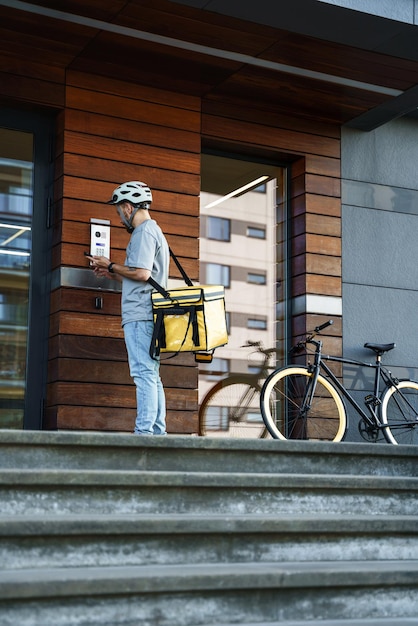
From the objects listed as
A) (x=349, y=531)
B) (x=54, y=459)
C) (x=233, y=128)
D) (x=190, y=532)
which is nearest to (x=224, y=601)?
(x=190, y=532)

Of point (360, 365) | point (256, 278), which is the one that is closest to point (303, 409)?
point (360, 365)

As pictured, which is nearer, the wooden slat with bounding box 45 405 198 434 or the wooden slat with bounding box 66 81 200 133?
the wooden slat with bounding box 45 405 198 434

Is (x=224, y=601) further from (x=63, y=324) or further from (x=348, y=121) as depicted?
(x=348, y=121)

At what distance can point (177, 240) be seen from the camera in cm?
738

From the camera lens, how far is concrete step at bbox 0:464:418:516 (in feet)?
13.2

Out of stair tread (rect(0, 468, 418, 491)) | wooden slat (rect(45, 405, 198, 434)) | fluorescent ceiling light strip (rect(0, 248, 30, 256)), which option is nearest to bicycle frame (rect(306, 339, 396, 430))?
wooden slat (rect(45, 405, 198, 434))

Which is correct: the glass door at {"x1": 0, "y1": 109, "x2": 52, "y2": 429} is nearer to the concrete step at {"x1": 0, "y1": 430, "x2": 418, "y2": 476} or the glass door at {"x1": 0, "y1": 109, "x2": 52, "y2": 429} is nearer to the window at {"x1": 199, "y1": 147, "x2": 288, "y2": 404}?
the window at {"x1": 199, "y1": 147, "x2": 288, "y2": 404}

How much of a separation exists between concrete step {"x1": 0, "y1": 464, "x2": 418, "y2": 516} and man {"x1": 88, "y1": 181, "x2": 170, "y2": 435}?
140cm

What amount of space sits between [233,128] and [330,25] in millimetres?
1637

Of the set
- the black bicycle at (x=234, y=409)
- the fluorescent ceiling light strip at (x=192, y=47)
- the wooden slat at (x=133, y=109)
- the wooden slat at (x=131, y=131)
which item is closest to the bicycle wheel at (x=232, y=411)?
the black bicycle at (x=234, y=409)

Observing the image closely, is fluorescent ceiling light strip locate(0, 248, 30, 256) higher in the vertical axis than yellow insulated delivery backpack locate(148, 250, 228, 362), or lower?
higher

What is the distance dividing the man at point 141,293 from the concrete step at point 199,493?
1.40 metres

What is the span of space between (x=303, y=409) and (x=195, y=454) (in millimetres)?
2696

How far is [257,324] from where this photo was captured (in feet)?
25.7
